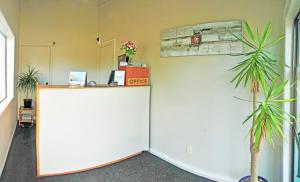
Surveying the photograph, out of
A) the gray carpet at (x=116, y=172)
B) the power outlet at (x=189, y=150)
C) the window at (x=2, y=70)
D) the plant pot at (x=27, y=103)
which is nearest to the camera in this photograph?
the gray carpet at (x=116, y=172)

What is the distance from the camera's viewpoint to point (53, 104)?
2736 millimetres

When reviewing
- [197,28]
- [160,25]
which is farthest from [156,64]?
[197,28]

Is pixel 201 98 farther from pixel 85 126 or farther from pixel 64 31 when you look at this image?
pixel 64 31

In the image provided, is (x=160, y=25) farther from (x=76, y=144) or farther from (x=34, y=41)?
(x=34, y=41)

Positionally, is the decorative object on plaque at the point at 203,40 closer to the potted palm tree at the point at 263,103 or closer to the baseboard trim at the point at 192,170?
the potted palm tree at the point at 263,103

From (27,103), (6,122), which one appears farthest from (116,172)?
(27,103)

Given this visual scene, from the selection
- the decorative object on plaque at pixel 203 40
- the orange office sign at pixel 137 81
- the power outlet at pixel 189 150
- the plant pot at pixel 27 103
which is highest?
the decorative object on plaque at pixel 203 40

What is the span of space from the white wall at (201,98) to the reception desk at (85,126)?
48 centimetres

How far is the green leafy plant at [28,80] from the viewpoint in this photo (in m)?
5.41

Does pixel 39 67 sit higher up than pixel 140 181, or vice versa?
pixel 39 67

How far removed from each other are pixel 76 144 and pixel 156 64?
1.76 m

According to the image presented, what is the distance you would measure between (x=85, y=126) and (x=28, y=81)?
335 cm

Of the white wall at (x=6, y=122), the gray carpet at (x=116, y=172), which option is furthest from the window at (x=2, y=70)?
the gray carpet at (x=116, y=172)

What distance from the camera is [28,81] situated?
542 cm
